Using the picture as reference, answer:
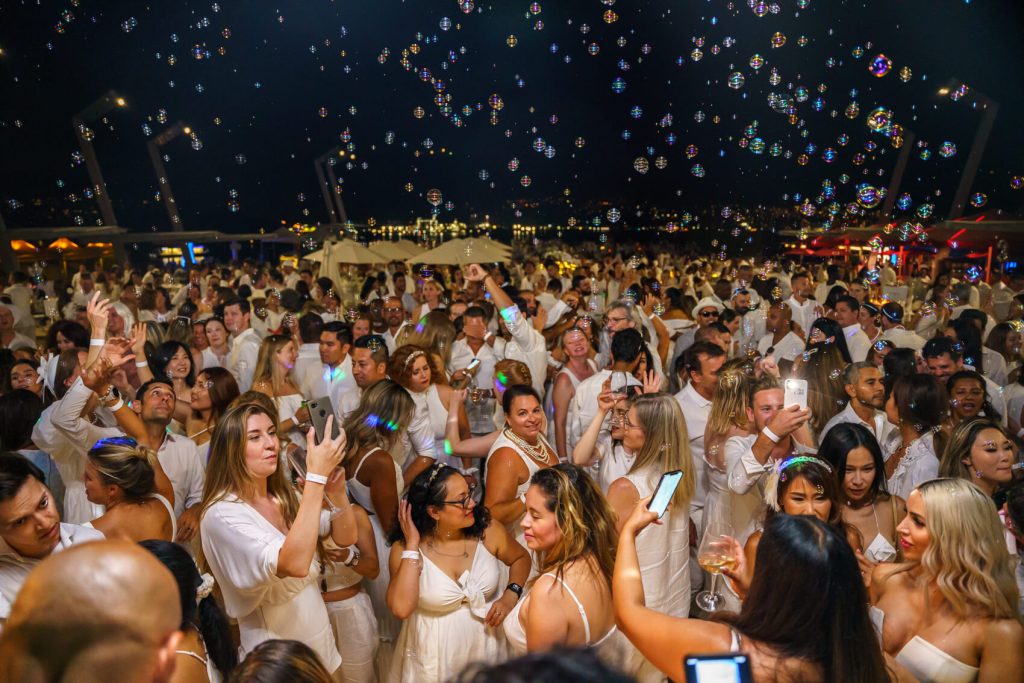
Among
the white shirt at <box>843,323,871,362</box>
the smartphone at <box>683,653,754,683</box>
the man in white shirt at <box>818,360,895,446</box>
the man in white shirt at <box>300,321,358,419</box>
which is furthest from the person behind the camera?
the white shirt at <box>843,323,871,362</box>

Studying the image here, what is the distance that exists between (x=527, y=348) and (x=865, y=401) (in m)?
3.00

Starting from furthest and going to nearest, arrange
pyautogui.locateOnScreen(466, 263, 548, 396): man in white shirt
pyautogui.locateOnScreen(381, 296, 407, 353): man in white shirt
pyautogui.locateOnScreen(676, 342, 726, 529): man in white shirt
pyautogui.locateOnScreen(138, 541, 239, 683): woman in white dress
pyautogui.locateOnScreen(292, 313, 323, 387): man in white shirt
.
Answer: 1. pyautogui.locateOnScreen(381, 296, 407, 353): man in white shirt
2. pyautogui.locateOnScreen(466, 263, 548, 396): man in white shirt
3. pyautogui.locateOnScreen(292, 313, 323, 387): man in white shirt
4. pyautogui.locateOnScreen(676, 342, 726, 529): man in white shirt
5. pyautogui.locateOnScreen(138, 541, 239, 683): woman in white dress

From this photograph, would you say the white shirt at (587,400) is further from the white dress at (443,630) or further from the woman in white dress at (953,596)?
the woman in white dress at (953,596)

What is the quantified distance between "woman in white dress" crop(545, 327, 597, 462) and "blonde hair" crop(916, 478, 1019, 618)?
3.33m

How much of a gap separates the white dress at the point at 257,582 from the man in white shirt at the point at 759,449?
224 centimetres

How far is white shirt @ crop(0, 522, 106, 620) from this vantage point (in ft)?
8.14

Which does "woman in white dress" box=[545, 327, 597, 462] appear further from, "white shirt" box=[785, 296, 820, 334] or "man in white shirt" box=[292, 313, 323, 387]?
"white shirt" box=[785, 296, 820, 334]

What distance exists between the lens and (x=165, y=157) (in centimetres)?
3453

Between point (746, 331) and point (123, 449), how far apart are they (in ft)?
22.4

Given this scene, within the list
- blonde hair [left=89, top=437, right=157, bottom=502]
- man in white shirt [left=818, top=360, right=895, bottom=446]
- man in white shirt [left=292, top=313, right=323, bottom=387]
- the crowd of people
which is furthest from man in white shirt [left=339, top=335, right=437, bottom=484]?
man in white shirt [left=818, top=360, right=895, bottom=446]

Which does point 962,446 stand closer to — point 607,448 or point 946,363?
point 607,448

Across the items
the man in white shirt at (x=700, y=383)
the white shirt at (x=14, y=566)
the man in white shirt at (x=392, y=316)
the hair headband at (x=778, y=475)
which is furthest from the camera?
the man in white shirt at (x=392, y=316)

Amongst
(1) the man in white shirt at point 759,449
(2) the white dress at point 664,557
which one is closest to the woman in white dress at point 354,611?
(2) the white dress at point 664,557

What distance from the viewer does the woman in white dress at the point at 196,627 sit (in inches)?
85.2
